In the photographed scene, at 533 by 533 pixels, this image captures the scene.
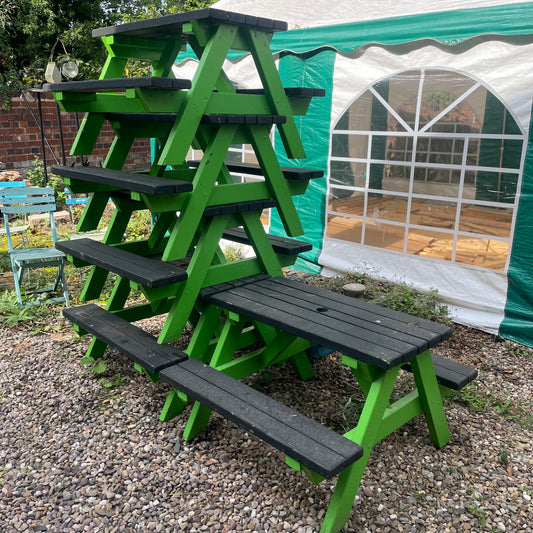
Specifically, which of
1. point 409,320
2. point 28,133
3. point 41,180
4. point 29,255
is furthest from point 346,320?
point 28,133

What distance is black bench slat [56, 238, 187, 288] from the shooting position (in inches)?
109

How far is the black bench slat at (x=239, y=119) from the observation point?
2.77 meters

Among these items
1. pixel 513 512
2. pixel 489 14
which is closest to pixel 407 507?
pixel 513 512

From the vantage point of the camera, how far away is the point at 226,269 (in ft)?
10.5

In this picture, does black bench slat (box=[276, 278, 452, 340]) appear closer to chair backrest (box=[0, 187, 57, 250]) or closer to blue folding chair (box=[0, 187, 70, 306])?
blue folding chair (box=[0, 187, 70, 306])

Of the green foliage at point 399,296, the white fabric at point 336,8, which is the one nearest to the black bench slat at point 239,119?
the green foliage at point 399,296

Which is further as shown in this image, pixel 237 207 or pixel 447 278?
pixel 447 278

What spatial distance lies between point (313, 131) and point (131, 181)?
3222 mm

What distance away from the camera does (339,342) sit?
2.37 meters

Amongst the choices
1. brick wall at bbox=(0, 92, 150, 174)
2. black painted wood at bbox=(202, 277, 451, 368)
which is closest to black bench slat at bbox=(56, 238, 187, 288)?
black painted wood at bbox=(202, 277, 451, 368)

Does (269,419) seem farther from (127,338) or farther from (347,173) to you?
(347,173)

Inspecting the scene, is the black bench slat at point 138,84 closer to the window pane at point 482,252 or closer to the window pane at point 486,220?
the window pane at point 486,220

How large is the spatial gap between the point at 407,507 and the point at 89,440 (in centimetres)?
174

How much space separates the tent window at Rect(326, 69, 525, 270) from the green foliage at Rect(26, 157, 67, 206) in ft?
17.9
